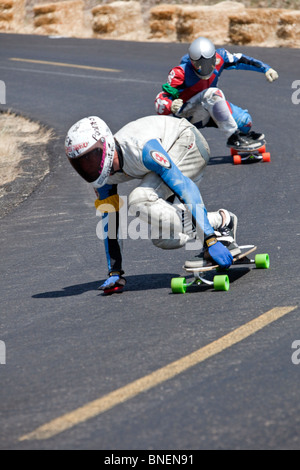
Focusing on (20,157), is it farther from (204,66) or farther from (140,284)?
(140,284)

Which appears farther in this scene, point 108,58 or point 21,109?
point 108,58

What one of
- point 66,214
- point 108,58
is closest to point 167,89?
point 66,214

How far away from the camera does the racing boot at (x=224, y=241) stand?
22.6 feet

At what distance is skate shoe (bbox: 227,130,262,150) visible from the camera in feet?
40.4

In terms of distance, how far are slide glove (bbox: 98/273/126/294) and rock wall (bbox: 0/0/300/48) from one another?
1649 centimetres

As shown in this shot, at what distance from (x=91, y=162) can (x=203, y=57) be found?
4.81 m

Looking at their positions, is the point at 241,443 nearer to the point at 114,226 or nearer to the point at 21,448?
the point at 21,448

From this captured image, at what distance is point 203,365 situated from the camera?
5156 mm

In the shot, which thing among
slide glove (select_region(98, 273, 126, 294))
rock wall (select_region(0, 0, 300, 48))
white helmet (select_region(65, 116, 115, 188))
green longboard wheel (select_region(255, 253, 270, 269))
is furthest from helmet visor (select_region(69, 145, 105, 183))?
rock wall (select_region(0, 0, 300, 48))

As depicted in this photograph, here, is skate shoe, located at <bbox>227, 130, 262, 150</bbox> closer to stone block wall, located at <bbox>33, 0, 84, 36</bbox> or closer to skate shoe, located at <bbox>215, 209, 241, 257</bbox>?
skate shoe, located at <bbox>215, 209, 241, 257</bbox>

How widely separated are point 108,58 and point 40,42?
15.9ft

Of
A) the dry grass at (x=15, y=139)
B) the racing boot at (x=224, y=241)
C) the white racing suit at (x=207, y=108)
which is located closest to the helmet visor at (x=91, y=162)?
the racing boot at (x=224, y=241)

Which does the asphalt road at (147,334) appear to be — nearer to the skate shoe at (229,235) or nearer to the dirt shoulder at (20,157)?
the skate shoe at (229,235)

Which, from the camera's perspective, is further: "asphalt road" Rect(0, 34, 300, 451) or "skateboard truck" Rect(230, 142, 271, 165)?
"skateboard truck" Rect(230, 142, 271, 165)
